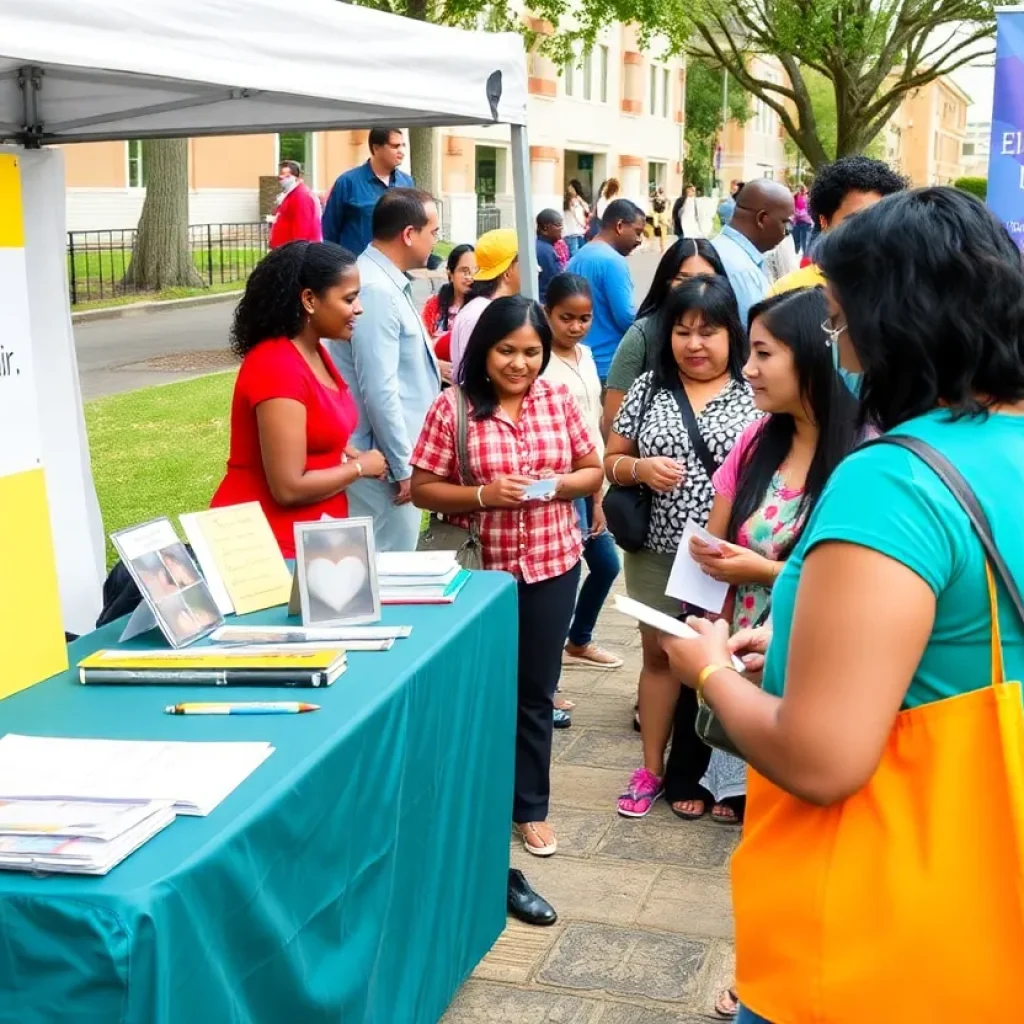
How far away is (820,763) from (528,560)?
259 centimetres

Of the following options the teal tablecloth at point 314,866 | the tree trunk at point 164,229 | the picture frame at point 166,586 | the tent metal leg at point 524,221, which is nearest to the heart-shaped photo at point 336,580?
the teal tablecloth at point 314,866

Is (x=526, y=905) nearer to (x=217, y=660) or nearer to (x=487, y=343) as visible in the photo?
(x=217, y=660)

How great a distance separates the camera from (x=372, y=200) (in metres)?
8.38

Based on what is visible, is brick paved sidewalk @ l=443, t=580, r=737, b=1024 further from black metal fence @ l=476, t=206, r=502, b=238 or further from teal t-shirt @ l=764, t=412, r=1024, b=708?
black metal fence @ l=476, t=206, r=502, b=238

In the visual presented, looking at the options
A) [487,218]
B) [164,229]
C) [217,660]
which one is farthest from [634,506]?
[487,218]

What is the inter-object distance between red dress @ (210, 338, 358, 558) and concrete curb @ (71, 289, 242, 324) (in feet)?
46.9

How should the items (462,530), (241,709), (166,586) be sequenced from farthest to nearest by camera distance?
(462,530) < (166,586) < (241,709)

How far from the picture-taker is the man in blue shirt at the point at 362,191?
8.18 m

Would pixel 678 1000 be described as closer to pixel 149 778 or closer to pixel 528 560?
pixel 528 560

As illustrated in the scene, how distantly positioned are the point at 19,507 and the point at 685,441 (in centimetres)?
230

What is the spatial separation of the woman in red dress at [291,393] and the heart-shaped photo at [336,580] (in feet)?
2.75

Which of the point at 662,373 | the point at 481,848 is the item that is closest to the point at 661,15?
the point at 662,373

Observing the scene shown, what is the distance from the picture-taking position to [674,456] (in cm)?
452

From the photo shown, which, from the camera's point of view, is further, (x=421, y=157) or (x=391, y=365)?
(x=421, y=157)
